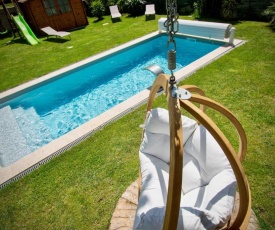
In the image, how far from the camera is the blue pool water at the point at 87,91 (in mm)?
8617

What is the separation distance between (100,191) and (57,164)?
1.64m

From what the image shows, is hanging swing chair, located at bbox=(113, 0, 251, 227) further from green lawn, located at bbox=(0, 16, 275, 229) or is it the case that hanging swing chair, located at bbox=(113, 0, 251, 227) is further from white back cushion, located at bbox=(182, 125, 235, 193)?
green lawn, located at bbox=(0, 16, 275, 229)

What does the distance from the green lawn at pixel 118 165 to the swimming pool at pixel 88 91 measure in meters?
0.93

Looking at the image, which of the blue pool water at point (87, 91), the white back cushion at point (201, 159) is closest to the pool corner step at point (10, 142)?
the blue pool water at point (87, 91)

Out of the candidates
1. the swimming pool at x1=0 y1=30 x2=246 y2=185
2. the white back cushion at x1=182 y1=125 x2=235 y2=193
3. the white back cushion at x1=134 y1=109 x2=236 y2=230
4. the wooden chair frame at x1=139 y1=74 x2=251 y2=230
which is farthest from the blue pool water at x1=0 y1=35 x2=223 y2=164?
the wooden chair frame at x1=139 y1=74 x2=251 y2=230

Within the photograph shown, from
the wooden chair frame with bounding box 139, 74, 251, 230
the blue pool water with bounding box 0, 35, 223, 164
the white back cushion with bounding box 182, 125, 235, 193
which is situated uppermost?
the wooden chair frame with bounding box 139, 74, 251, 230

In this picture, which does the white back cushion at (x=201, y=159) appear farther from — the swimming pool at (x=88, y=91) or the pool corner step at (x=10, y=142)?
the pool corner step at (x=10, y=142)

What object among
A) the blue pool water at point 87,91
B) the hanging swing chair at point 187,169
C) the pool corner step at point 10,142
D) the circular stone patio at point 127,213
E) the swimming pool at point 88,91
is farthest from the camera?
the blue pool water at point 87,91

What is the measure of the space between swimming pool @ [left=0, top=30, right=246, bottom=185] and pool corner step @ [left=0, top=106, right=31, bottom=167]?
0.13 m

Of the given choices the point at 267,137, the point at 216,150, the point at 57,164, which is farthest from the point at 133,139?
the point at 267,137

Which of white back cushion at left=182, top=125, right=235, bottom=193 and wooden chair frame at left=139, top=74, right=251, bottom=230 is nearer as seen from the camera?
wooden chair frame at left=139, top=74, right=251, bottom=230

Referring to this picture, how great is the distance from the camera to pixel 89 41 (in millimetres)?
14570

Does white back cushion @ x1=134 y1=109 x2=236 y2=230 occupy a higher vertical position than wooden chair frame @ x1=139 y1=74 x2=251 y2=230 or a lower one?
lower

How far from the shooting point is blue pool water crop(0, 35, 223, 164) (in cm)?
862
